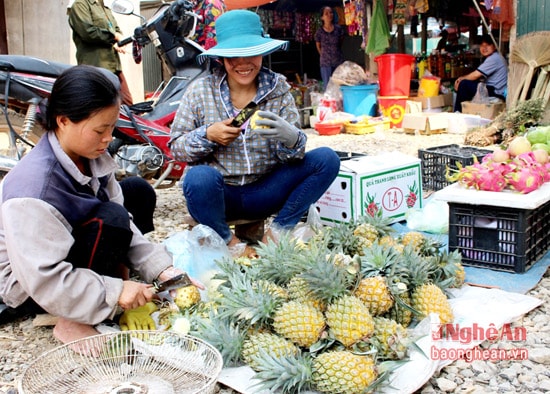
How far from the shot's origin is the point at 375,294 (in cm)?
209

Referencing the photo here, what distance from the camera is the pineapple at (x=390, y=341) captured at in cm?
198

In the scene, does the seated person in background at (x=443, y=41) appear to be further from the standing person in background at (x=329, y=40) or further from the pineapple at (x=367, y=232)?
the pineapple at (x=367, y=232)

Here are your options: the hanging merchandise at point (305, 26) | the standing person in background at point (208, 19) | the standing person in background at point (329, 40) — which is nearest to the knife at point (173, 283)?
the standing person in background at point (208, 19)

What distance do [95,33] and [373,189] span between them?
3610 mm

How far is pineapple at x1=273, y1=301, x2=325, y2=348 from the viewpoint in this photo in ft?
6.52

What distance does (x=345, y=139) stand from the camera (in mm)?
8211

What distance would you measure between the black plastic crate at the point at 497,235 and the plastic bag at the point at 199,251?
122cm

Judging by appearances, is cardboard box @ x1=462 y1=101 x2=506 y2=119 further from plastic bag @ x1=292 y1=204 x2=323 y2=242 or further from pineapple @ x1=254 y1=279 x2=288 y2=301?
pineapple @ x1=254 y1=279 x2=288 y2=301

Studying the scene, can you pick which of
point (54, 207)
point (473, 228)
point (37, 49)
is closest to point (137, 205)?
point (54, 207)

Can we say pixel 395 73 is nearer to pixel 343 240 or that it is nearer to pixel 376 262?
pixel 343 240

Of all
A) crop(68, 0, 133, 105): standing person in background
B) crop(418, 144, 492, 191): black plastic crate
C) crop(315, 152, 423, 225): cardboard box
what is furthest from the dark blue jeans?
crop(68, 0, 133, 105): standing person in background

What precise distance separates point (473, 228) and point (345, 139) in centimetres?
527

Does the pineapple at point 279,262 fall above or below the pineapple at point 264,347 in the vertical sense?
above

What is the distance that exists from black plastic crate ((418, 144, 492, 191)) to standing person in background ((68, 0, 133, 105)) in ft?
9.63
